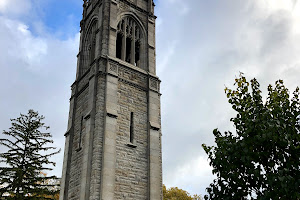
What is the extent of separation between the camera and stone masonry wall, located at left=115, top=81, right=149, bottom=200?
57.8ft

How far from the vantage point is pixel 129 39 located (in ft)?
79.0

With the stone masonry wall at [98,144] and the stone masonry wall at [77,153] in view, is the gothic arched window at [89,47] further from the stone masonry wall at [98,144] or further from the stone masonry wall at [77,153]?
the stone masonry wall at [98,144]

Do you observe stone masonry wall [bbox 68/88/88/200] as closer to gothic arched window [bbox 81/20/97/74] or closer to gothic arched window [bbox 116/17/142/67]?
gothic arched window [bbox 81/20/97/74]

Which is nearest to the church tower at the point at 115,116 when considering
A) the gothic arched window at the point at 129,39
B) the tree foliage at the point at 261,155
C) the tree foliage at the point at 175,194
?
the gothic arched window at the point at 129,39

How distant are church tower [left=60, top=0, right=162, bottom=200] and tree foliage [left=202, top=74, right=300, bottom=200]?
7813 mm

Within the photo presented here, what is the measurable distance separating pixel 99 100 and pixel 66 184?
5674 millimetres

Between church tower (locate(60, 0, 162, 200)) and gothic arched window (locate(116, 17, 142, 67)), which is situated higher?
gothic arched window (locate(116, 17, 142, 67))

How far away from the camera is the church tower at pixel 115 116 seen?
17.3m

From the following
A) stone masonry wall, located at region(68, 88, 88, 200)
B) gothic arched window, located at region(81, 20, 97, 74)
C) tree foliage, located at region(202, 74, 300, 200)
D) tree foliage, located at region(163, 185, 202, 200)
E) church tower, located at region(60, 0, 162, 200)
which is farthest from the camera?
tree foliage, located at region(163, 185, 202, 200)

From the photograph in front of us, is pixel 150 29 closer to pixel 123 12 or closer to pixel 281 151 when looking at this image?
pixel 123 12

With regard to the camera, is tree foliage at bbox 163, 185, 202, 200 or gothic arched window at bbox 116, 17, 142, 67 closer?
gothic arched window at bbox 116, 17, 142, 67

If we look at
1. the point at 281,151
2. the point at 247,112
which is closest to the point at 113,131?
the point at 247,112

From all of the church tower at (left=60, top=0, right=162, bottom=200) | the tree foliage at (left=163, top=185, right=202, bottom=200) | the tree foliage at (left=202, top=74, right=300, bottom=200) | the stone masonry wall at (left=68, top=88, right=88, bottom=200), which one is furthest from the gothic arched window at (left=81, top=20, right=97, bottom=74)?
the tree foliage at (left=163, top=185, right=202, bottom=200)

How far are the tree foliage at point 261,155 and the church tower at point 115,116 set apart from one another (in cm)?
781
